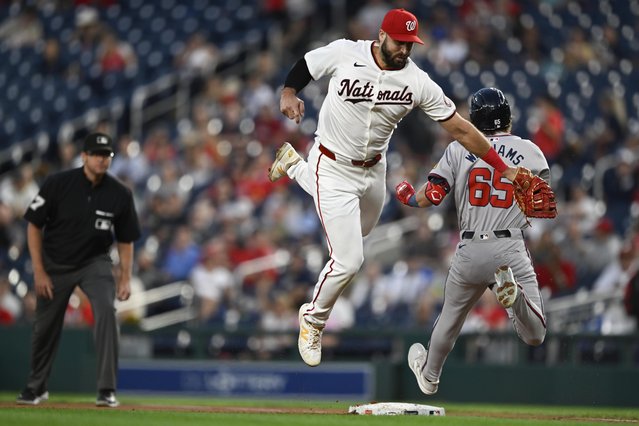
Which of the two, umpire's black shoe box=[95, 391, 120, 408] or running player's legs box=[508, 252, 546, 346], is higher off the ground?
running player's legs box=[508, 252, 546, 346]

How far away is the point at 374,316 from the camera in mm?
14805

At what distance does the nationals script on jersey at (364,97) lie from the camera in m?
8.23

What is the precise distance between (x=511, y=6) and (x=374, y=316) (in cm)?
694

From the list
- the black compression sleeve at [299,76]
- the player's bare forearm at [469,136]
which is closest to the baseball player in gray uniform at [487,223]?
the player's bare forearm at [469,136]

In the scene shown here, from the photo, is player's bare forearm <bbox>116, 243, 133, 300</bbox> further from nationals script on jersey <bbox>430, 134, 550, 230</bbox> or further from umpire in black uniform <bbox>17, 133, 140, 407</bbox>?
nationals script on jersey <bbox>430, 134, 550, 230</bbox>

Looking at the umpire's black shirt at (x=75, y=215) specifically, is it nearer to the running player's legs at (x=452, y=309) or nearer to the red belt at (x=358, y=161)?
the red belt at (x=358, y=161)

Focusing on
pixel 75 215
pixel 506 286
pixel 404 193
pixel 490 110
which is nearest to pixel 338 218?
pixel 404 193

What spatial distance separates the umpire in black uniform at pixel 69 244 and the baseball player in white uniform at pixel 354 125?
5.70 feet

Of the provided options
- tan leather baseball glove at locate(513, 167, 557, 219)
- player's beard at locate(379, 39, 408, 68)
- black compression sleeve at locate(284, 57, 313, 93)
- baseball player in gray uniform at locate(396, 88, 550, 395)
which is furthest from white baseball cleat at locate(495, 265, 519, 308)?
black compression sleeve at locate(284, 57, 313, 93)

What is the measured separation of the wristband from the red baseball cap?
0.85m

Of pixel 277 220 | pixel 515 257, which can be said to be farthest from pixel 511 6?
pixel 515 257

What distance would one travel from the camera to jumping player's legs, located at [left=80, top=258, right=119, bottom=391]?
9156 mm

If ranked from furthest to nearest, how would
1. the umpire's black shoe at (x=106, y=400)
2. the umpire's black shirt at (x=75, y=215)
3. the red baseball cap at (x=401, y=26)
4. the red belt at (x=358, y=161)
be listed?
the umpire's black shirt at (x=75, y=215) → the umpire's black shoe at (x=106, y=400) → the red belt at (x=358, y=161) → the red baseball cap at (x=401, y=26)

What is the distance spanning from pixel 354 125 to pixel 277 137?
9.15m
